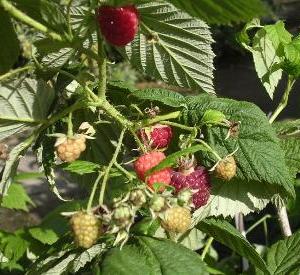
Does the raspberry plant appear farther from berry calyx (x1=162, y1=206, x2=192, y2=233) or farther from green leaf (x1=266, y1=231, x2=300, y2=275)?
green leaf (x1=266, y1=231, x2=300, y2=275)

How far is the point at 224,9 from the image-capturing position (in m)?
0.65

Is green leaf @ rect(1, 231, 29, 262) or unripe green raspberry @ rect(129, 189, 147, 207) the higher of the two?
unripe green raspberry @ rect(129, 189, 147, 207)

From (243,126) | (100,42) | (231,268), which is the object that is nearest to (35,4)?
(100,42)

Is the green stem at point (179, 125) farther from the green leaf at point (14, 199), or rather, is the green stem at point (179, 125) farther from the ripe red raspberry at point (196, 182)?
the green leaf at point (14, 199)

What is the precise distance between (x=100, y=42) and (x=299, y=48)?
16.5 inches

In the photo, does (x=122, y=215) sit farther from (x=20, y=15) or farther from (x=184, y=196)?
(x=20, y=15)

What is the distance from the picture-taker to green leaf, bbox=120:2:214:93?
3.09ft

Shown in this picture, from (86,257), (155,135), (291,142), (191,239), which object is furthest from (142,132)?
(191,239)

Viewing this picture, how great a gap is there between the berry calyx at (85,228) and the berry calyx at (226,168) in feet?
0.66

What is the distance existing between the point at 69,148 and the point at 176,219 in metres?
0.16

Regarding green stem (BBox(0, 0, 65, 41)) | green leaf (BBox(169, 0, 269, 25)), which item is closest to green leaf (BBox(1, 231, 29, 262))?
green stem (BBox(0, 0, 65, 41))

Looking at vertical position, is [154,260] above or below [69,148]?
below

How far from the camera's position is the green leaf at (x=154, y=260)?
830 millimetres

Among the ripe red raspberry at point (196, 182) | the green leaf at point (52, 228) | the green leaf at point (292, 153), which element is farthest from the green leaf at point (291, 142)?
the green leaf at point (52, 228)
